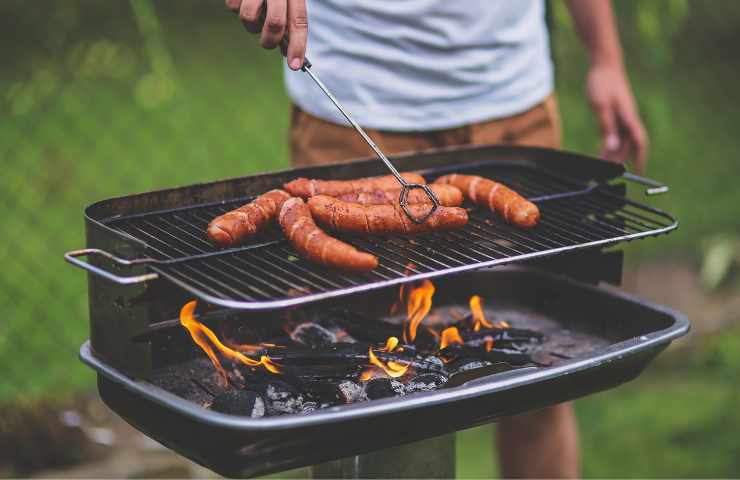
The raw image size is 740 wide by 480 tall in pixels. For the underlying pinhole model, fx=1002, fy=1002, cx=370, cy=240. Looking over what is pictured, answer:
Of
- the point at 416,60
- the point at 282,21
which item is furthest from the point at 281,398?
the point at 416,60

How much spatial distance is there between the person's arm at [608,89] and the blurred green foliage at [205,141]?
0.25 metres

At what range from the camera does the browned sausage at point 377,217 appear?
241cm

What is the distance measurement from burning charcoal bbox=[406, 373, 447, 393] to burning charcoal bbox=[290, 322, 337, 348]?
13.9 inches

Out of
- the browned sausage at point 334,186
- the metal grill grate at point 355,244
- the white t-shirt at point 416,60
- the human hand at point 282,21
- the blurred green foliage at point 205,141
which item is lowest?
the blurred green foliage at point 205,141

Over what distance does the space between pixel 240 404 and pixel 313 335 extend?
54 cm

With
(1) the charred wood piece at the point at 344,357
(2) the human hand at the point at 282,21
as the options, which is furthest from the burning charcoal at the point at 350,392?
(2) the human hand at the point at 282,21

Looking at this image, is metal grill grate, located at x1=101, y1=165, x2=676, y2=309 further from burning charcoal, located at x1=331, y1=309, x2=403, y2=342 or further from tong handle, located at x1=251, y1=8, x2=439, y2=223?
burning charcoal, located at x1=331, y1=309, x2=403, y2=342

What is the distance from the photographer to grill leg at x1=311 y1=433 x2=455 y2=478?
8.23ft

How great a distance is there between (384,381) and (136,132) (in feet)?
19.4

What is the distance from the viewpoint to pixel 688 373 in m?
5.27

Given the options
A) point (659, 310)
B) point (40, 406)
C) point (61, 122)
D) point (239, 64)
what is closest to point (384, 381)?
point (659, 310)

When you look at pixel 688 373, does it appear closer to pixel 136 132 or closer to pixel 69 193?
pixel 69 193

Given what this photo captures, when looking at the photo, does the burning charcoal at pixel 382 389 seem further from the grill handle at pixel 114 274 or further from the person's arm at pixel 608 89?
the person's arm at pixel 608 89

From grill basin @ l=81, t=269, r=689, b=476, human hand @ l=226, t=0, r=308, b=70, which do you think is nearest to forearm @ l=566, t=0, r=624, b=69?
grill basin @ l=81, t=269, r=689, b=476
